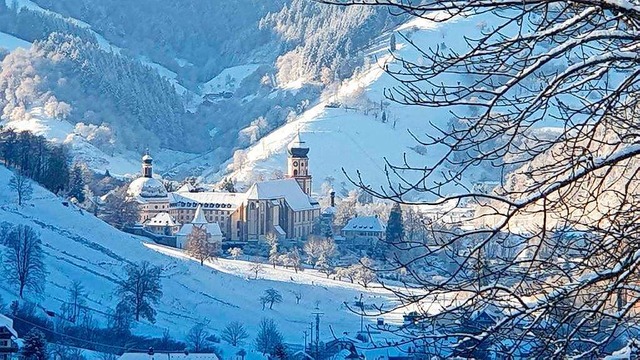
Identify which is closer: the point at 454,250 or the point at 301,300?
the point at 454,250

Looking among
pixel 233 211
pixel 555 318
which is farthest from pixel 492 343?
pixel 233 211

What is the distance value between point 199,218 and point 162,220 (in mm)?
1377

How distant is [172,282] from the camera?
97.5ft

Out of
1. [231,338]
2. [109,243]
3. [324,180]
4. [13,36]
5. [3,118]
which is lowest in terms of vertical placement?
[231,338]

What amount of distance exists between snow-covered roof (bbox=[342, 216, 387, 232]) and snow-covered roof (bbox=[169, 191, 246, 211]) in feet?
14.4

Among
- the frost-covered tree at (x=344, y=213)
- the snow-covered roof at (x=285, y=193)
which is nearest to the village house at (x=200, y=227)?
the snow-covered roof at (x=285, y=193)

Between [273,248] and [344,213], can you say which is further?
[344,213]

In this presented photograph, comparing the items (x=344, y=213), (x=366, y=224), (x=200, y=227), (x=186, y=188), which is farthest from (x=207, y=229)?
(x=186, y=188)

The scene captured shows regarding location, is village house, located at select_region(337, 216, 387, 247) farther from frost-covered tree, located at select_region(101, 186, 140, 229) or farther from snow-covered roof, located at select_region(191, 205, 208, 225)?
frost-covered tree, located at select_region(101, 186, 140, 229)

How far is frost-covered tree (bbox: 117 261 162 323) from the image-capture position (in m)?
25.2

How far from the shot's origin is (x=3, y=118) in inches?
2906

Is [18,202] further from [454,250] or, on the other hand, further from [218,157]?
[218,157]

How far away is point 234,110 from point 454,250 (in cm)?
9159

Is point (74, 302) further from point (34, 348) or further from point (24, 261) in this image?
point (34, 348)
